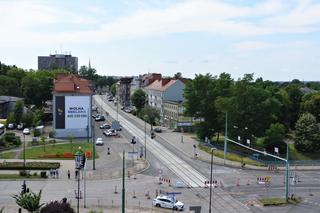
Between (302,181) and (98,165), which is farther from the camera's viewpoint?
(98,165)

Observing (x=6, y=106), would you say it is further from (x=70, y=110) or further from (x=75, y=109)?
(x=75, y=109)

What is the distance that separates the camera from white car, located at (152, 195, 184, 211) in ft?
138

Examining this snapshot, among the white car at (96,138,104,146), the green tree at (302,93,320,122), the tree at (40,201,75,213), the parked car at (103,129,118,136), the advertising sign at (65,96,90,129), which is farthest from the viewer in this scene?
the parked car at (103,129,118,136)

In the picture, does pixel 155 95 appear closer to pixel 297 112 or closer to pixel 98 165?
pixel 297 112

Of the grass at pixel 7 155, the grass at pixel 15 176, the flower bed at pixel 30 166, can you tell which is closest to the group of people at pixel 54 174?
the grass at pixel 15 176

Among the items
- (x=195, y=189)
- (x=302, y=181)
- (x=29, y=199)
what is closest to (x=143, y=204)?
(x=195, y=189)

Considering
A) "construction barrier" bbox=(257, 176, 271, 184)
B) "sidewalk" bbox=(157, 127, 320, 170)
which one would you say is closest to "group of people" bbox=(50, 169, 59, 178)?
"sidewalk" bbox=(157, 127, 320, 170)

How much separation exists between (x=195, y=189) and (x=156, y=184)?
4.53 meters

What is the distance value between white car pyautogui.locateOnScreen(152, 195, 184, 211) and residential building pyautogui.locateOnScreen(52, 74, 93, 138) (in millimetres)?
44302

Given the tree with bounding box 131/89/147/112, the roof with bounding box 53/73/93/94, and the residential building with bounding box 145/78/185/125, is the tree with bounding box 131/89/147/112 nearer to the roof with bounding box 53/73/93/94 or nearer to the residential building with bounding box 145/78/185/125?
the residential building with bounding box 145/78/185/125

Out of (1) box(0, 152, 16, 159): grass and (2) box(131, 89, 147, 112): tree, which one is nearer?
(1) box(0, 152, 16, 159): grass

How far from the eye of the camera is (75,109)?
86.4m

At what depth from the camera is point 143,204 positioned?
43969mm

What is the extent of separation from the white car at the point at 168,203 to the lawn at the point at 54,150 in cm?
2624
